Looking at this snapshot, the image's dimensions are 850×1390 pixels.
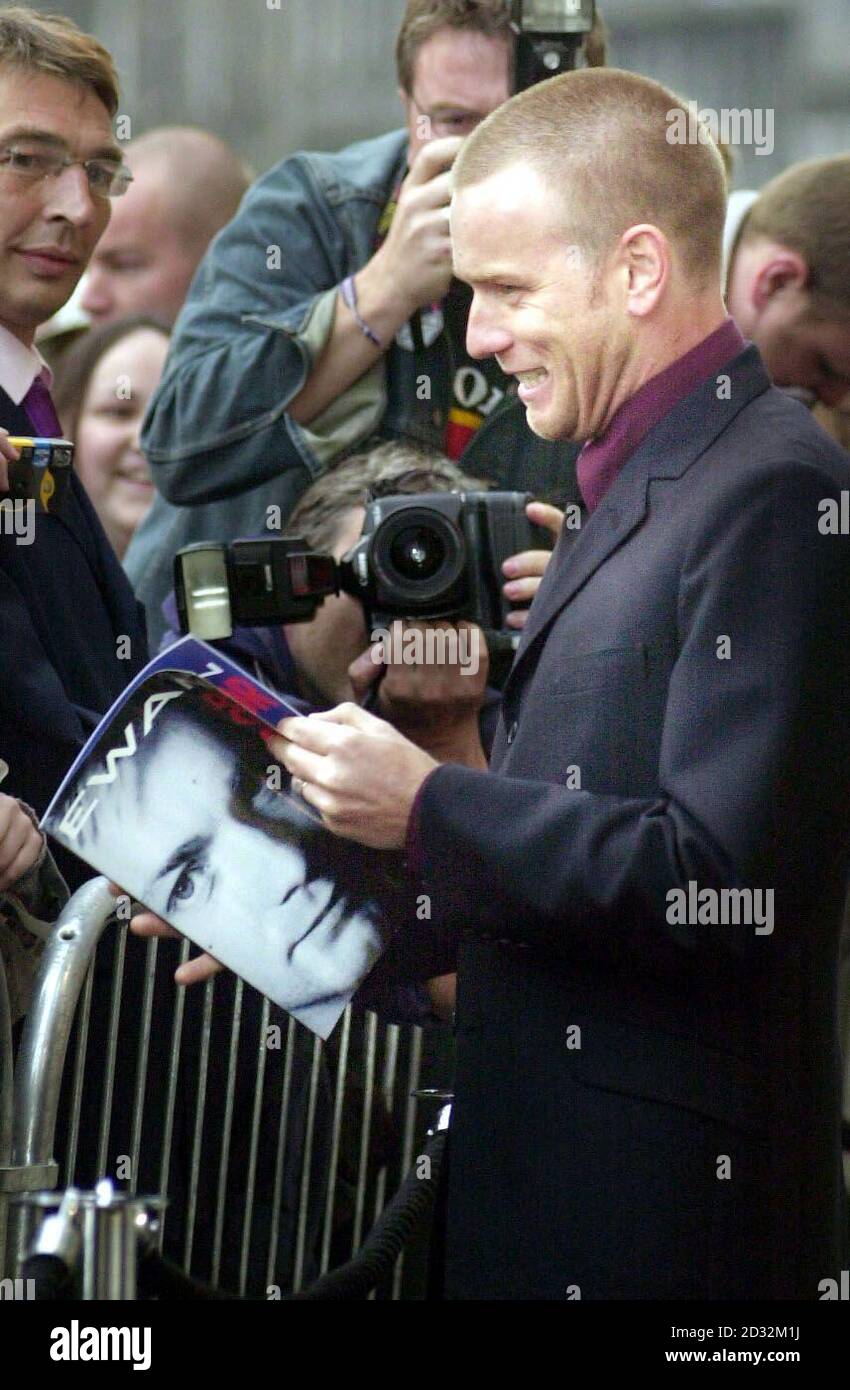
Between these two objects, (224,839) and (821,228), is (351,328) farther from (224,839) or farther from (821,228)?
(224,839)

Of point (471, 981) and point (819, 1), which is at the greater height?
point (819, 1)

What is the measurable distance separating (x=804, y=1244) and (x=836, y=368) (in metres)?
1.92

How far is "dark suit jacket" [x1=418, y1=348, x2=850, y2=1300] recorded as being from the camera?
1.96 m

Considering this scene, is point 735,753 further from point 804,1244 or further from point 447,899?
point 804,1244

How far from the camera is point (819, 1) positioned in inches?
424

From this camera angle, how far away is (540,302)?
7.07ft

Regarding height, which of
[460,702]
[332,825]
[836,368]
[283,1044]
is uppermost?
[836,368]

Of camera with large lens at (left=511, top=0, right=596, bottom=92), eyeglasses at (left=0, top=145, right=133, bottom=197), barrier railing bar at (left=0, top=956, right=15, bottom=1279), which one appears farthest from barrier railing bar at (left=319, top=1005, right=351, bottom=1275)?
camera with large lens at (left=511, top=0, right=596, bottom=92)

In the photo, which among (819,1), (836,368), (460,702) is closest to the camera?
(460,702)

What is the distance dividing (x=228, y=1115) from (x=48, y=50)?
141cm

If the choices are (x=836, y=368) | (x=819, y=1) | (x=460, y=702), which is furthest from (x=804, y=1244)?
(x=819, y=1)

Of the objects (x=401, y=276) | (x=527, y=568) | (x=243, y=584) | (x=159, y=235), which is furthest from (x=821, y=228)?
(x=159, y=235)

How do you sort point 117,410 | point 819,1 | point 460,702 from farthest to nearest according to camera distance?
point 819,1, point 117,410, point 460,702

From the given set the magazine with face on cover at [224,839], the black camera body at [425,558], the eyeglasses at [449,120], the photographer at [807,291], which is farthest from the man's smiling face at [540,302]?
the photographer at [807,291]
